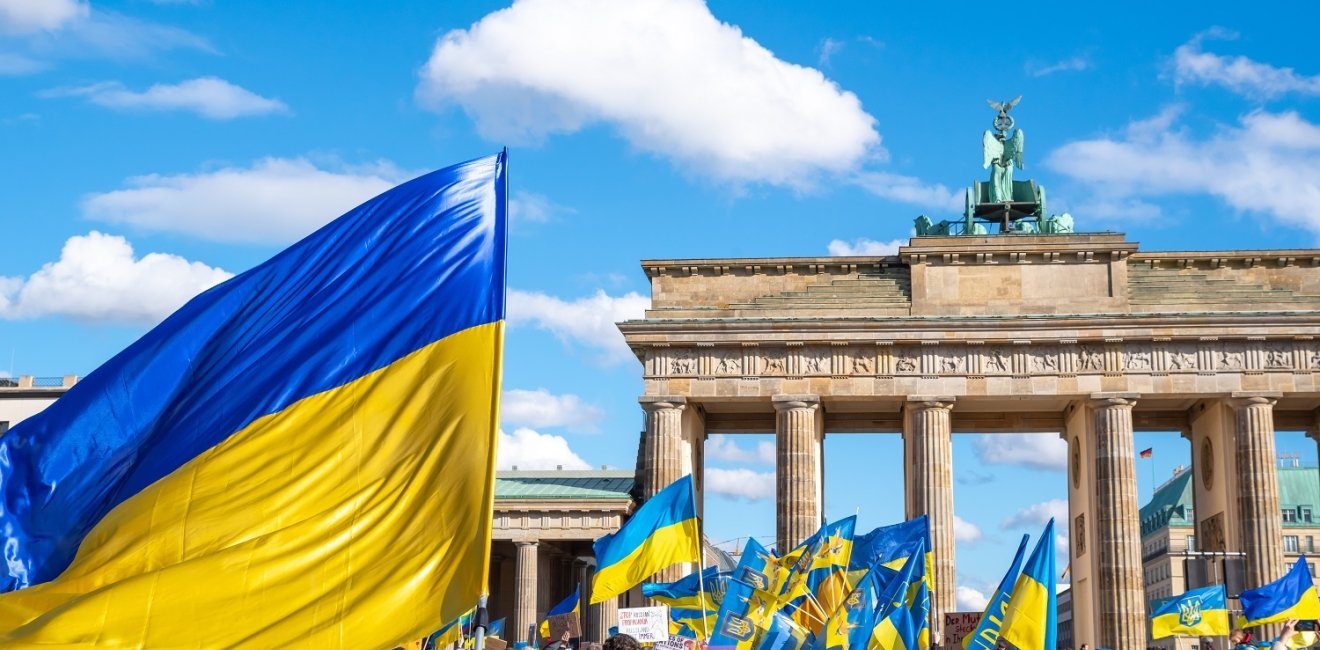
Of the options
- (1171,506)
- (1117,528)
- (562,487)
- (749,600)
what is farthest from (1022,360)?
(1171,506)

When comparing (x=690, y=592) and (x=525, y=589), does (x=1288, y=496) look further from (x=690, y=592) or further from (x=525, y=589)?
(x=690, y=592)

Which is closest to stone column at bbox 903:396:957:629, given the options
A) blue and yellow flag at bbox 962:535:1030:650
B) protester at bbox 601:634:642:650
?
blue and yellow flag at bbox 962:535:1030:650

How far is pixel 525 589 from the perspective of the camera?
59438 millimetres

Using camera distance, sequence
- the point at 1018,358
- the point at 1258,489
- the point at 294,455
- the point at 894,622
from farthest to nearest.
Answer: the point at 1018,358
the point at 1258,489
the point at 894,622
the point at 294,455

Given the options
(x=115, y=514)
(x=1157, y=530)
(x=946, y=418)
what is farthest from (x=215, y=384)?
(x=1157, y=530)

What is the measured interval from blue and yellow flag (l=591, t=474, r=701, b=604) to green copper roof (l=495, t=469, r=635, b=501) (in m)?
30.5

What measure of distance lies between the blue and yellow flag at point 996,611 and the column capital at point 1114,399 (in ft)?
99.8

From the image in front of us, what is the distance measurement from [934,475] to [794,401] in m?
5.37

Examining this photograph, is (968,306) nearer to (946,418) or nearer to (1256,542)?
(946,418)

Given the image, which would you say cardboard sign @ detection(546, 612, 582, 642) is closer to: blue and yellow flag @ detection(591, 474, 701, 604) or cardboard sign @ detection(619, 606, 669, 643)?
blue and yellow flag @ detection(591, 474, 701, 604)

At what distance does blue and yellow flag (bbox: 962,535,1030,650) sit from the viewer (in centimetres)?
2130

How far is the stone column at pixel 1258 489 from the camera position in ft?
161

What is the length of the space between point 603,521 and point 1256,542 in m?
23.8

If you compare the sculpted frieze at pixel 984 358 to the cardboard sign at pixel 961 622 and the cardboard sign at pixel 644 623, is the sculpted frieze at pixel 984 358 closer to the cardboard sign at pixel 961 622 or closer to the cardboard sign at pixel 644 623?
the cardboard sign at pixel 961 622
